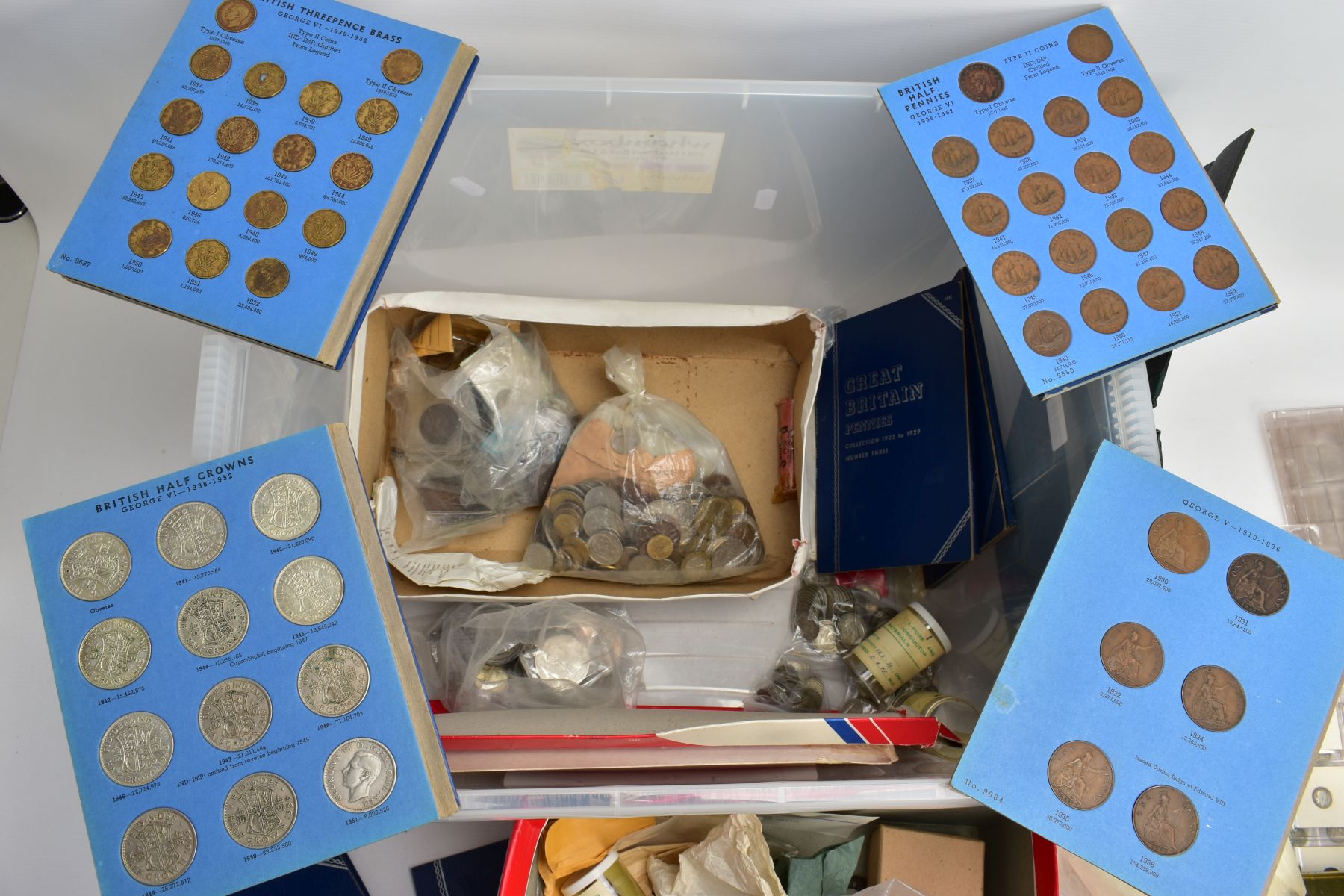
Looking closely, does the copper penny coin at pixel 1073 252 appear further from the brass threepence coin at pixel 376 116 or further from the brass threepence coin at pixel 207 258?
the brass threepence coin at pixel 207 258

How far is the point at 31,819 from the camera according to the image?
3.09 feet

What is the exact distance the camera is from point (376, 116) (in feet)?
2.47

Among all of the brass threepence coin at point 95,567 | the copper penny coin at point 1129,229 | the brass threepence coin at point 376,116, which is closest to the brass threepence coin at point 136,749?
the brass threepence coin at point 95,567

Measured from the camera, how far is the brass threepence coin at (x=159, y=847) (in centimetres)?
61

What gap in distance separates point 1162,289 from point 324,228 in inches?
28.5

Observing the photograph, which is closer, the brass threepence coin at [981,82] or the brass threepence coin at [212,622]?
the brass threepence coin at [212,622]

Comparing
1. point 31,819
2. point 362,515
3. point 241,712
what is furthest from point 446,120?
point 31,819

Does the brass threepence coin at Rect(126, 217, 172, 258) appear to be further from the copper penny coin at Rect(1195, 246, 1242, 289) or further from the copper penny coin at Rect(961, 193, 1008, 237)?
the copper penny coin at Rect(1195, 246, 1242, 289)

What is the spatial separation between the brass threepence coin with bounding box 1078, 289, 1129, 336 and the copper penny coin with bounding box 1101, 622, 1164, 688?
0.25 meters

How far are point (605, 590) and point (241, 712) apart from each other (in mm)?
441

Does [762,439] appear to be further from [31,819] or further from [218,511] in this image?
[31,819]

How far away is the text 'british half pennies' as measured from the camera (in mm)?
614

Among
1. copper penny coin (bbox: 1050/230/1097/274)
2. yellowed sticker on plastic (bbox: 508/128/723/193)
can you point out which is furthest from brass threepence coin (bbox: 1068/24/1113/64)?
yellowed sticker on plastic (bbox: 508/128/723/193)

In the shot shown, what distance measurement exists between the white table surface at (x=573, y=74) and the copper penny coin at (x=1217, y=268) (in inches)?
11.3
